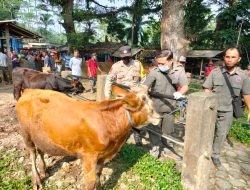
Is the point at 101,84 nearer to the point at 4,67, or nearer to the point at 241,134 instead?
the point at 241,134

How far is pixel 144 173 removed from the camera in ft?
11.1

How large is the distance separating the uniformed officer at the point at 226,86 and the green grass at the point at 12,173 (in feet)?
→ 10.3

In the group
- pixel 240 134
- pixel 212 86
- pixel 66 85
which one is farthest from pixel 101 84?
pixel 240 134

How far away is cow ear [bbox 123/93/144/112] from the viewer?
2.43m

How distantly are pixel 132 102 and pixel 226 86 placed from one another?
77.7 inches

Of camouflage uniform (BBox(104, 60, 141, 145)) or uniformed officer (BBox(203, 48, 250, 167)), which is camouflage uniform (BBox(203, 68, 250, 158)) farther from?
camouflage uniform (BBox(104, 60, 141, 145))

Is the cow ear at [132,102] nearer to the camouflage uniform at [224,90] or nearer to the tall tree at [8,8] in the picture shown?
the camouflage uniform at [224,90]

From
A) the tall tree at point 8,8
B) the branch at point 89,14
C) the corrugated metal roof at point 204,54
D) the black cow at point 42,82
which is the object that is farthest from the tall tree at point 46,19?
the black cow at point 42,82

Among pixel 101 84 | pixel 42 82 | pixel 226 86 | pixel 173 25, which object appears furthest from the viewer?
pixel 173 25

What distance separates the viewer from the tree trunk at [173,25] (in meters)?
8.90

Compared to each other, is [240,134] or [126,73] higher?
[126,73]

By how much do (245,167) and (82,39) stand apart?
19162 mm

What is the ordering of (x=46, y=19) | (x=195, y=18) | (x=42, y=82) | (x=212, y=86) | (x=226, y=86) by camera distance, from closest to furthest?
(x=226, y=86) < (x=212, y=86) < (x=42, y=82) < (x=195, y=18) < (x=46, y=19)

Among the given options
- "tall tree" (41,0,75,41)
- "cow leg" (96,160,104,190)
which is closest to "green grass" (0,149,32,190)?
"cow leg" (96,160,104,190)
